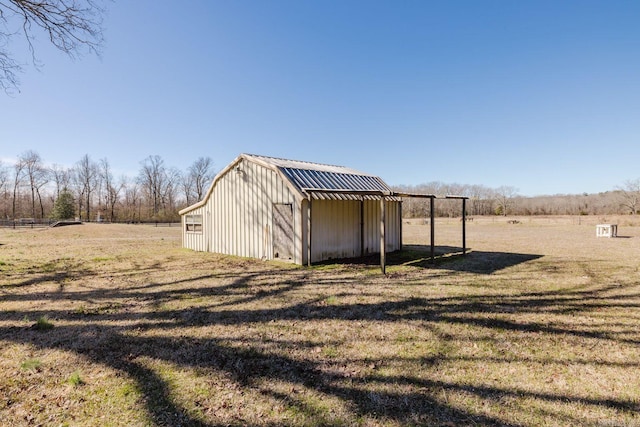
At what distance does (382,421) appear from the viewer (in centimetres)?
293

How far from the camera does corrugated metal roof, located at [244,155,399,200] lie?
1143 centimetres

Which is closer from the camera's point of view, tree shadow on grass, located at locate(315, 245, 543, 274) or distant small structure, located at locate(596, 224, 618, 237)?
tree shadow on grass, located at locate(315, 245, 543, 274)

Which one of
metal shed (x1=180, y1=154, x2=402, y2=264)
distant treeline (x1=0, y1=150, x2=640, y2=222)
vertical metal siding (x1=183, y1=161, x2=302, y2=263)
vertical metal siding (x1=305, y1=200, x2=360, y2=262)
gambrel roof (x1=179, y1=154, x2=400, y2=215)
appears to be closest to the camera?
gambrel roof (x1=179, y1=154, x2=400, y2=215)

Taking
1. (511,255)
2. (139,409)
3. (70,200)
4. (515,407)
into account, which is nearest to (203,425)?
(139,409)

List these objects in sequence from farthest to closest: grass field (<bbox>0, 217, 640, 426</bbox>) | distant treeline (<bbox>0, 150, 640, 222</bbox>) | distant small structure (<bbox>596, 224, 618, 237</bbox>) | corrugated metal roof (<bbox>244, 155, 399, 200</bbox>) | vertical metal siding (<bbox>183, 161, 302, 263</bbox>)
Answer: distant treeline (<bbox>0, 150, 640, 222</bbox>) → distant small structure (<bbox>596, 224, 618, 237</bbox>) → vertical metal siding (<bbox>183, 161, 302, 263</bbox>) → corrugated metal roof (<bbox>244, 155, 399, 200</bbox>) → grass field (<bbox>0, 217, 640, 426</bbox>)

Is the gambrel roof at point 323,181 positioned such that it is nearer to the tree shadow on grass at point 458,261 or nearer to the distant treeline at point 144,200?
the tree shadow on grass at point 458,261

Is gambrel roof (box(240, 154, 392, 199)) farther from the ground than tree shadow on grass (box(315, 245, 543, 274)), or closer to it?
farther from the ground

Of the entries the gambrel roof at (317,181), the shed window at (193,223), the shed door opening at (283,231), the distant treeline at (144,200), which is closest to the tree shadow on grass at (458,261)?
the shed door opening at (283,231)

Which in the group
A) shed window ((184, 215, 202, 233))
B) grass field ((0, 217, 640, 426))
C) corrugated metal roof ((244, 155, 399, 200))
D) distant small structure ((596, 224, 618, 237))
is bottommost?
grass field ((0, 217, 640, 426))

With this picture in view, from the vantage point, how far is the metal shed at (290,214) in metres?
11.6

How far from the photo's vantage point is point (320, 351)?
442 cm

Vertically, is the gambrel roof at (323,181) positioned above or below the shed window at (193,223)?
above

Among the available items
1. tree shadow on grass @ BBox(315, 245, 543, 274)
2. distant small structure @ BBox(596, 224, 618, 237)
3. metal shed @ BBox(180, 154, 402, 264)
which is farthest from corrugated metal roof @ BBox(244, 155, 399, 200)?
distant small structure @ BBox(596, 224, 618, 237)

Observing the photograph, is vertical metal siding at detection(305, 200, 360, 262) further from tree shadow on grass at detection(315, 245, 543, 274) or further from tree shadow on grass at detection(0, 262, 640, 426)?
tree shadow on grass at detection(0, 262, 640, 426)
